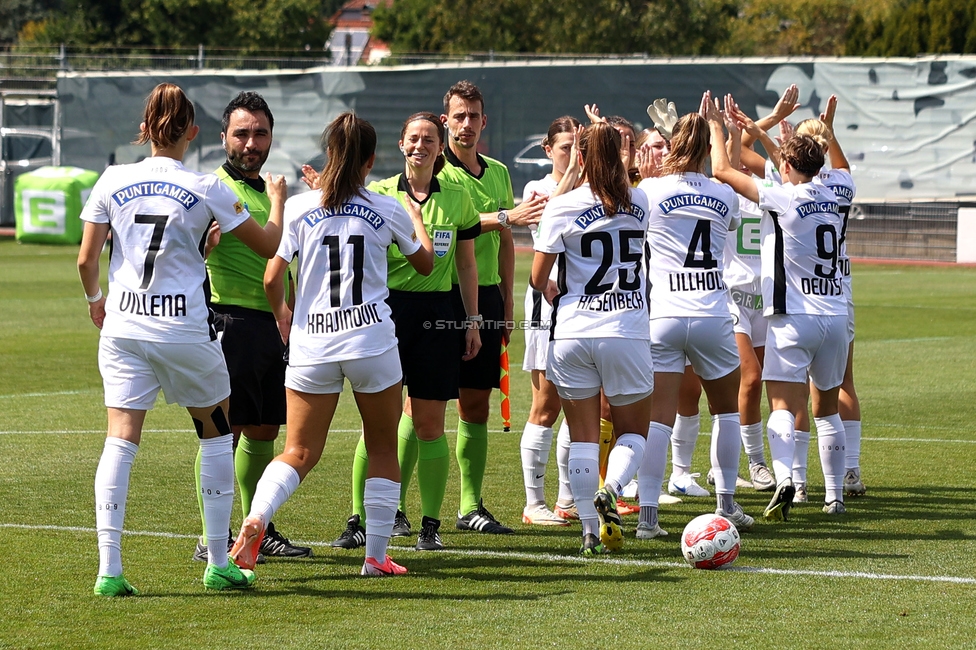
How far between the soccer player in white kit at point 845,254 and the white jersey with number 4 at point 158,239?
3.76 metres

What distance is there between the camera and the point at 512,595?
584cm

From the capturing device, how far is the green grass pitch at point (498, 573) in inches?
204

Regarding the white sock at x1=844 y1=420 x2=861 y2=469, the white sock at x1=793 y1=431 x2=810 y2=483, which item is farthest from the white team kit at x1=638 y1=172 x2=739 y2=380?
the white sock at x1=844 y1=420 x2=861 y2=469

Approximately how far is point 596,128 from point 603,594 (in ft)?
7.21

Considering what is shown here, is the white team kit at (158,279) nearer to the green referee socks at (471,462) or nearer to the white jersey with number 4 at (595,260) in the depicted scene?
the white jersey with number 4 at (595,260)

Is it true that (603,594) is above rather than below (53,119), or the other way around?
below

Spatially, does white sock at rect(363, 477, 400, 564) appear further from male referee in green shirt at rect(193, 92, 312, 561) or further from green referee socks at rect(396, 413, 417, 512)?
green referee socks at rect(396, 413, 417, 512)

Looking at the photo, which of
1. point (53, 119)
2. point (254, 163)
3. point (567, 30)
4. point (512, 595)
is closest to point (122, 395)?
point (254, 163)

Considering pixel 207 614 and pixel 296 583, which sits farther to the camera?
pixel 296 583

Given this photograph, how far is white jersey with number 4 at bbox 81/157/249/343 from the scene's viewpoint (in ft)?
18.4

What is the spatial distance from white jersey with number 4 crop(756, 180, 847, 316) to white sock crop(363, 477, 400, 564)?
8.89 feet

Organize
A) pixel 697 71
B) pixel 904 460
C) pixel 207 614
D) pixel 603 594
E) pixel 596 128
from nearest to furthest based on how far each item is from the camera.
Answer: pixel 207 614, pixel 603 594, pixel 596 128, pixel 904 460, pixel 697 71

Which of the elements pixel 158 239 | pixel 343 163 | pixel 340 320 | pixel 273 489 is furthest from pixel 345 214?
pixel 273 489

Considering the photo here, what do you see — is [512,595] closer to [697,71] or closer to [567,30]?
[697,71]
